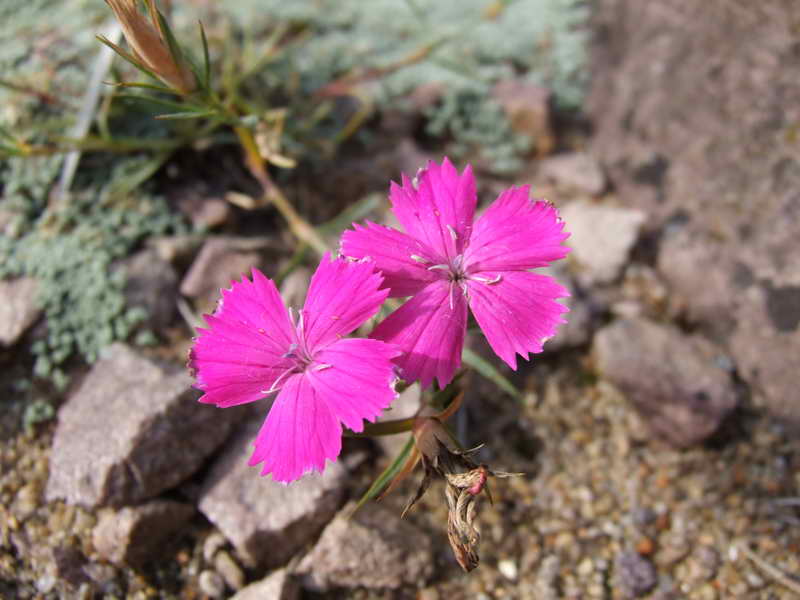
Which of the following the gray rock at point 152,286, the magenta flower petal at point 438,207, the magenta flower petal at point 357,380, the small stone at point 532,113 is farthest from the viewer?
the small stone at point 532,113

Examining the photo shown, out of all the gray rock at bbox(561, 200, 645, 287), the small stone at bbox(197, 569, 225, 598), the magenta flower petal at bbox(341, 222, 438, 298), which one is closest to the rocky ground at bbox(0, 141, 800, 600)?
the small stone at bbox(197, 569, 225, 598)

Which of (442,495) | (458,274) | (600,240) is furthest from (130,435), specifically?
A: (600,240)

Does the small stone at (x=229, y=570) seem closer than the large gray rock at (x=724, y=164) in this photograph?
Yes

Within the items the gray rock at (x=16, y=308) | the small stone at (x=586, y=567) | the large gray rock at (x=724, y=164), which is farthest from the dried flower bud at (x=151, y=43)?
the large gray rock at (x=724, y=164)

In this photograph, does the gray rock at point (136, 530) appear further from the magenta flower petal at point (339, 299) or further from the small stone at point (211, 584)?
the magenta flower petal at point (339, 299)

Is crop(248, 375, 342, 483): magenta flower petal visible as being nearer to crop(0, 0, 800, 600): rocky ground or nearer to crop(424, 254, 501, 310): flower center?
crop(424, 254, 501, 310): flower center
